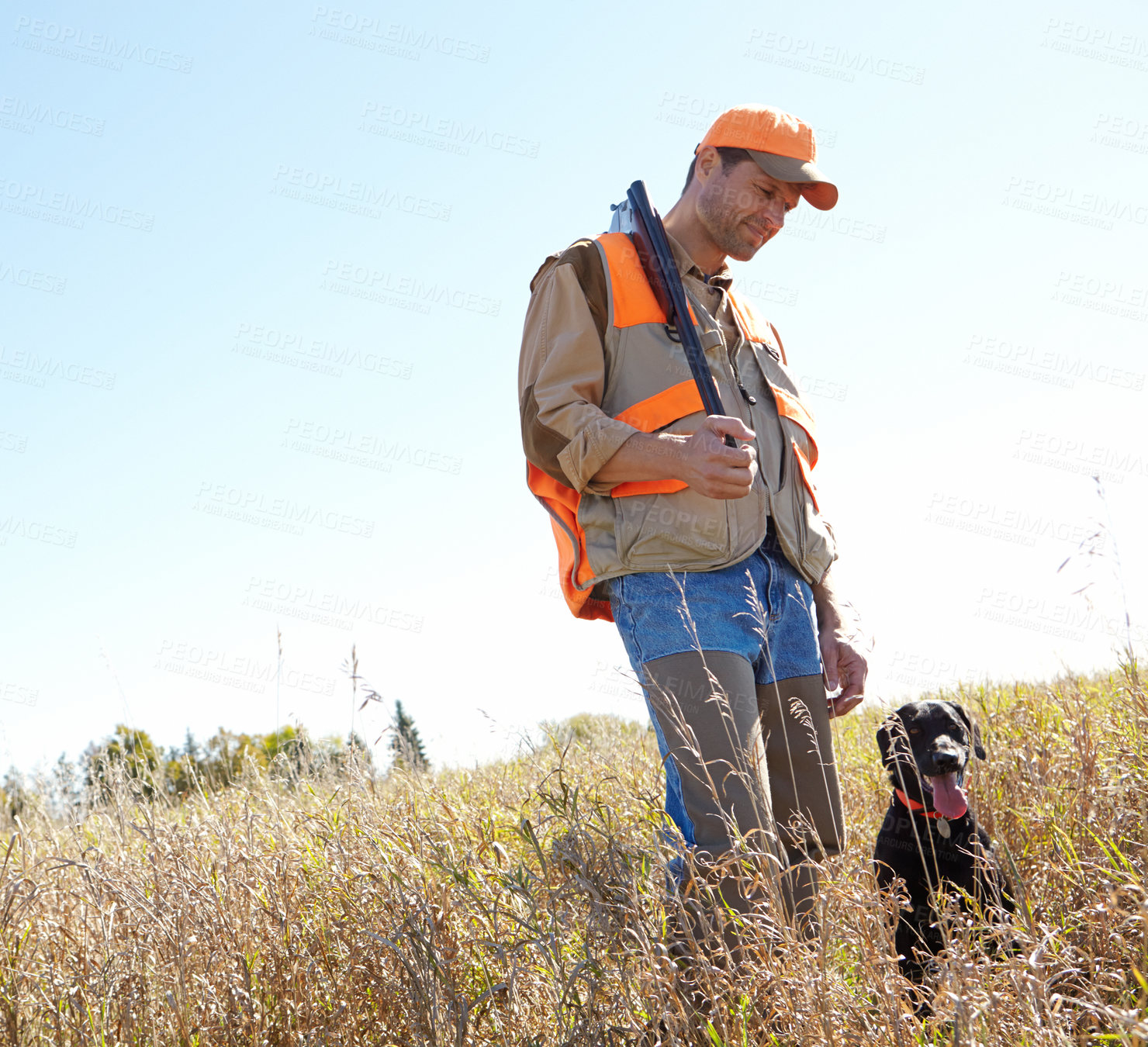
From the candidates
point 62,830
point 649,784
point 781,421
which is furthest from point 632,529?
point 62,830

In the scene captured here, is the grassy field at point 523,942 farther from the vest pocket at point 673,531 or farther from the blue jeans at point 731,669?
the vest pocket at point 673,531

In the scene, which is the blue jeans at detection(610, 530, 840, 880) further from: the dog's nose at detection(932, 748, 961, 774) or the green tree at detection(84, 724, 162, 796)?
the green tree at detection(84, 724, 162, 796)

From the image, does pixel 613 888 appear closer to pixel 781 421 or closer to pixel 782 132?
pixel 781 421

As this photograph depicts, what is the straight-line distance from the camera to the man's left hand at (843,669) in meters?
2.70

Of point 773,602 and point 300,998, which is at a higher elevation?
point 773,602

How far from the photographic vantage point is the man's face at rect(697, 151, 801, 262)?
8.63 feet

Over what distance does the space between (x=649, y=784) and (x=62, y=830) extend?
3425 mm

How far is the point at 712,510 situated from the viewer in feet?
7.70

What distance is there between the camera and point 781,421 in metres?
2.74

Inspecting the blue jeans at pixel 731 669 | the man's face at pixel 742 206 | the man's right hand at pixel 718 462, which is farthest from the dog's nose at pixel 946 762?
the man's face at pixel 742 206

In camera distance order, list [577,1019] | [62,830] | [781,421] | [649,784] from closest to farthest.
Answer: [577,1019] < [781,421] < [649,784] < [62,830]

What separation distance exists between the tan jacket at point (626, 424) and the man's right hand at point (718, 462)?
0.46 feet

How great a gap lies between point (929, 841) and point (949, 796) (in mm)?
186

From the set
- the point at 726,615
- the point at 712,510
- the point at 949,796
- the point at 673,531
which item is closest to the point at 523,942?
the point at 726,615
